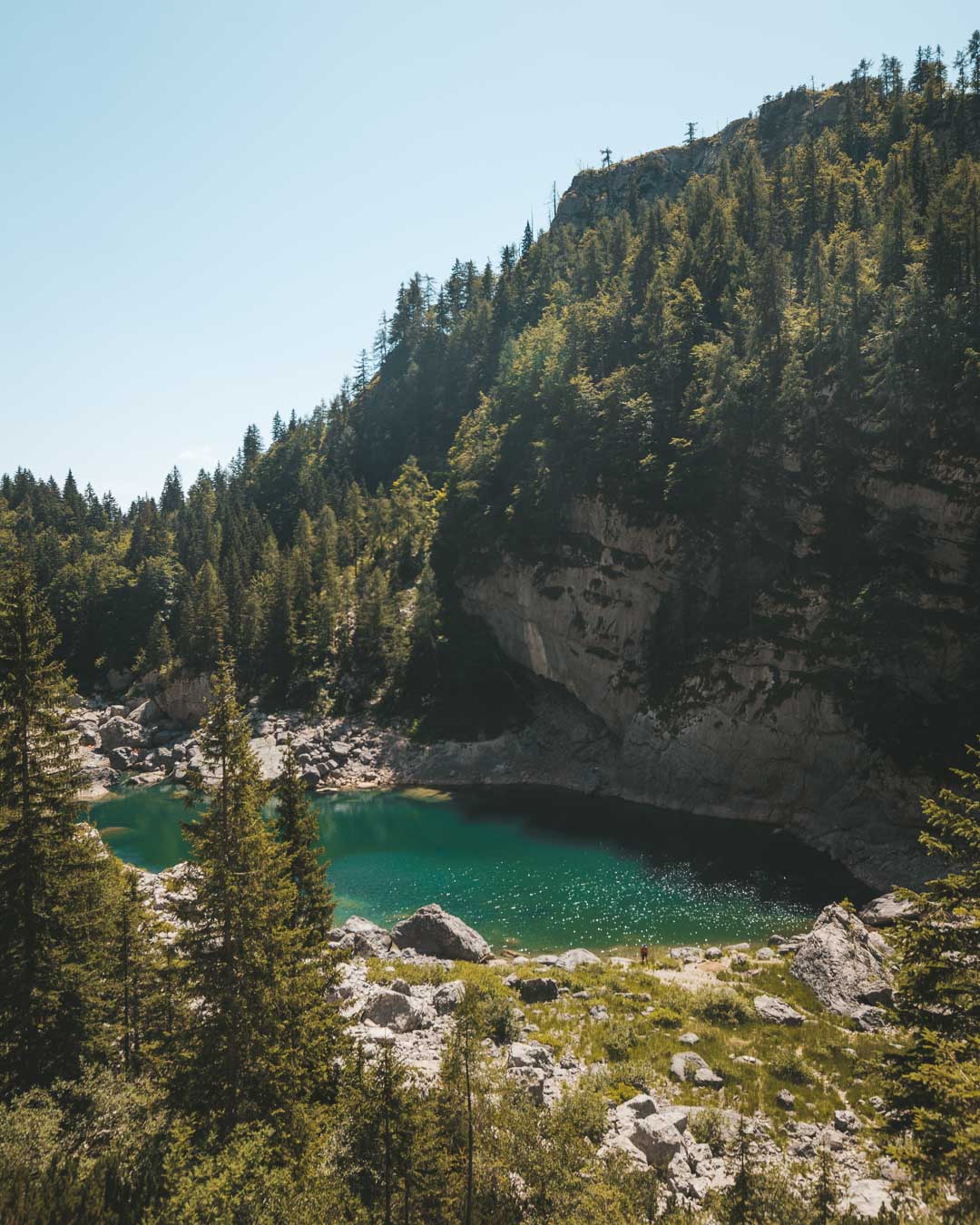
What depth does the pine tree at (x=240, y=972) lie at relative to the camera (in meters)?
16.7

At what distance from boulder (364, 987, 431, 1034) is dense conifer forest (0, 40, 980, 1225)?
9.42 ft

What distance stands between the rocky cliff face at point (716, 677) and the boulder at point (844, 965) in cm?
1471

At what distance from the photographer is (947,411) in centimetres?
5494

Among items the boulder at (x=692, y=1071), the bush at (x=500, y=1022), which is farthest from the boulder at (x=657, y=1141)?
the bush at (x=500, y=1022)

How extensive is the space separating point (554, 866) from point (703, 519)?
3520 centimetres

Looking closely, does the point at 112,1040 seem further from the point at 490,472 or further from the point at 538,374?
the point at 538,374

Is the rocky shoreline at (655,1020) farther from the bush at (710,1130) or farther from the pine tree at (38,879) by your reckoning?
the pine tree at (38,879)

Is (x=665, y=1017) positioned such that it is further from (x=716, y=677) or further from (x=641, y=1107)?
(x=716, y=677)

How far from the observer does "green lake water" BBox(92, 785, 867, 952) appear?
141 ft

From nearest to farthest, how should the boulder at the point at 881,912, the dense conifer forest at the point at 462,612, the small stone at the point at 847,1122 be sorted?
the dense conifer forest at the point at 462,612 → the small stone at the point at 847,1122 → the boulder at the point at 881,912

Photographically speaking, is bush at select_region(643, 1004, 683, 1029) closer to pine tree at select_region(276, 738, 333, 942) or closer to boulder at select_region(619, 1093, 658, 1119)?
boulder at select_region(619, 1093, 658, 1119)

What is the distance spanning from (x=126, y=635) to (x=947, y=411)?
11053cm

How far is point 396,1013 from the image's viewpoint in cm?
2548

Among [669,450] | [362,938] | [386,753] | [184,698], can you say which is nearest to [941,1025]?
[362,938]
